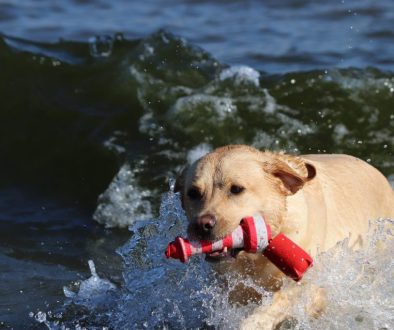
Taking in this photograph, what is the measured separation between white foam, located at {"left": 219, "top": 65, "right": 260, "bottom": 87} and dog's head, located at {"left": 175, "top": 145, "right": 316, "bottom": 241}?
200 inches

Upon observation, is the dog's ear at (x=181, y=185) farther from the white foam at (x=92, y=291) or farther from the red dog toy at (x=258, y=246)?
the white foam at (x=92, y=291)

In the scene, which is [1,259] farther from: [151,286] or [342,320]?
[342,320]

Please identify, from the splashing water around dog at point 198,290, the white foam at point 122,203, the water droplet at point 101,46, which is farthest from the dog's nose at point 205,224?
the water droplet at point 101,46

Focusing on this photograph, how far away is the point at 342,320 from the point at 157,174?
369 centimetres

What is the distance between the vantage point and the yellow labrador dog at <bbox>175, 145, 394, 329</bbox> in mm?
4910

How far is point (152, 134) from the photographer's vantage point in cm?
966

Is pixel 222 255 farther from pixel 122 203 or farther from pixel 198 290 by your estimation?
pixel 122 203

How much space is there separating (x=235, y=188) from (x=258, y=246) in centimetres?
32

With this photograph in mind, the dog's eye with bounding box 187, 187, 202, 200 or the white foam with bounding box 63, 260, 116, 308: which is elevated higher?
the dog's eye with bounding box 187, 187, 202, 200

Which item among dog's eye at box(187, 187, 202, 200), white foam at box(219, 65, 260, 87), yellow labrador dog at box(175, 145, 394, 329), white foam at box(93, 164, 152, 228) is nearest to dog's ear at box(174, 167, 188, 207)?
yellow labrador dog at box(175, 145, 394, 329)

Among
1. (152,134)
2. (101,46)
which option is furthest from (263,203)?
(101,46)

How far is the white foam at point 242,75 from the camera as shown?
10.3 meters

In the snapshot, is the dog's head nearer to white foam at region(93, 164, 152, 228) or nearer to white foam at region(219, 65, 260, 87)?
white foam at region(93, 164, 152, 228)

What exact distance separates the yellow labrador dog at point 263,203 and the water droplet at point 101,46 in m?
6.33
